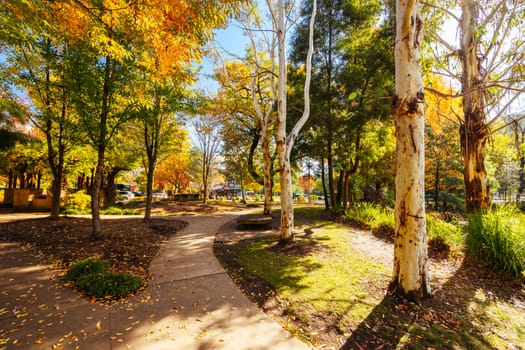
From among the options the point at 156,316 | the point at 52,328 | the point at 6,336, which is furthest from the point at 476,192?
the point at 6,336

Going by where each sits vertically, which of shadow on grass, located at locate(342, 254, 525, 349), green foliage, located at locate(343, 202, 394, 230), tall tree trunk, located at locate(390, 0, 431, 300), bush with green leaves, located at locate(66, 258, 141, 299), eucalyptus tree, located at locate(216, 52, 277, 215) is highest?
eucalyptus tree, located at locate(216, 52, 277, 215)

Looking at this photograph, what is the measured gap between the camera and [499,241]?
4.20 meters

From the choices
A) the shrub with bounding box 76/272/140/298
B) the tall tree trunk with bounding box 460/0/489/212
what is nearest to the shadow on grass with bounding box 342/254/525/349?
the tall tree trunk with bounding box 460/0/489/212

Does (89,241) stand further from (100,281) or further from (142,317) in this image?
(142,317)

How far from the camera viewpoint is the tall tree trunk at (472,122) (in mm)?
5520

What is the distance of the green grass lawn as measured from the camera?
242 cm

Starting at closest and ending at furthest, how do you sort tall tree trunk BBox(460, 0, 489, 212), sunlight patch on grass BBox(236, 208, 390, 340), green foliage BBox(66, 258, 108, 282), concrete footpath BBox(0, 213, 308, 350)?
concrete footpath BBox(0, 213, 308, 350)
sunlight patch on grass BBox(236, 208, 390, 340)
green foliage BBox(66, 258, 108, 282)
tall tree trunk BBox(460, 0, 489, 212)

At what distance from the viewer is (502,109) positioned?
503 cm

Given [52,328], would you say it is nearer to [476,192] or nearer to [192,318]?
[192,318]

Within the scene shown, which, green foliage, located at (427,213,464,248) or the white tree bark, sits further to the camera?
the white tree bark

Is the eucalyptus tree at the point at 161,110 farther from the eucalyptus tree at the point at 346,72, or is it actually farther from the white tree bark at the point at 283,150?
the eucalyptus tree at the point at 346,72

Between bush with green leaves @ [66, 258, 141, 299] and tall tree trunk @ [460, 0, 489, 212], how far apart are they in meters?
8.37

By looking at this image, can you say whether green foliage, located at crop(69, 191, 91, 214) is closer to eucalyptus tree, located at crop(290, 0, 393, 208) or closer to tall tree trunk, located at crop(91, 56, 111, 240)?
tall tree trunk, located at crop(91, 56, 111, 240)

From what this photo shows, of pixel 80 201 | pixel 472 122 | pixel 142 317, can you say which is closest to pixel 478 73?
pixel 472 122
